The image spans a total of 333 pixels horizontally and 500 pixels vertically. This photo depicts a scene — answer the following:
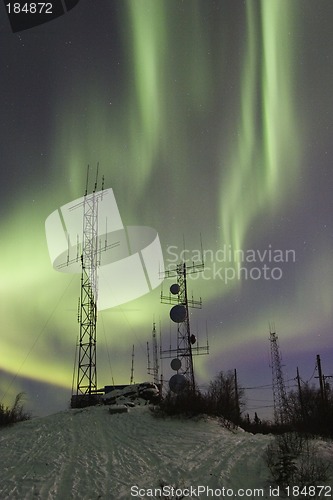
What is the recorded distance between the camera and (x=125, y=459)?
608 inches

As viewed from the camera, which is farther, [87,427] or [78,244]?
[78,244]

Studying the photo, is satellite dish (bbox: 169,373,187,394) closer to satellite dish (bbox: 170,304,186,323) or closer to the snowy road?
satellite dish (bbox: 170,304,186,323)

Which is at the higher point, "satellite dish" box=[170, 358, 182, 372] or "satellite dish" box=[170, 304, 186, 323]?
"satellite dish" box=[170, 304, 186, 323]

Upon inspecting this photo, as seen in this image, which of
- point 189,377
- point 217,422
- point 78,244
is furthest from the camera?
point 78,244

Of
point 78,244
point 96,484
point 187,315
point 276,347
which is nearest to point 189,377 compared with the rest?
point 187,315

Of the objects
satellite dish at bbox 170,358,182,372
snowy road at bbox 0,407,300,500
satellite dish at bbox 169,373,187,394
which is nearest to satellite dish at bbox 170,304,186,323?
satellite dish at bbox 170,358,182,372

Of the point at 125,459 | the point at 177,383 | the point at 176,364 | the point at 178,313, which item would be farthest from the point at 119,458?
the point at 178,313

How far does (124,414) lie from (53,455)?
872cm

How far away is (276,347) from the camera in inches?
2184

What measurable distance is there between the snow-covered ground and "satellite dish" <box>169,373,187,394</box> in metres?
5.89

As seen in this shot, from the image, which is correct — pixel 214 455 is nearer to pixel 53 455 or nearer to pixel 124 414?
pixel 53 455

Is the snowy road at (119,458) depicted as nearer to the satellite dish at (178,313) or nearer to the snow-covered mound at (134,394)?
the snow-covered mound at (134,394)

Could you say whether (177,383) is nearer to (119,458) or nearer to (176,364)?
(176,364)

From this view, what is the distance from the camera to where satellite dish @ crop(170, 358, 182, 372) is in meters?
32.9
